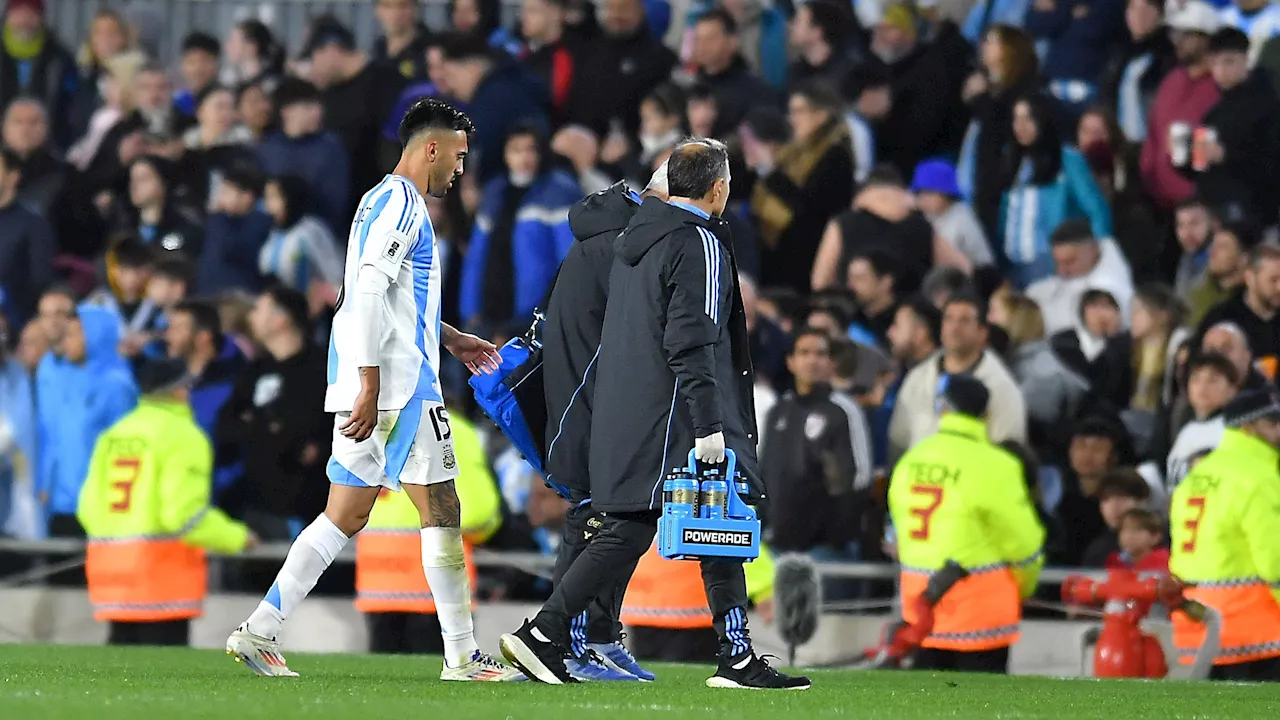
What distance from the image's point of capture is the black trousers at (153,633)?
13023 mm

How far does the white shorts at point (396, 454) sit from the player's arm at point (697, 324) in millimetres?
915

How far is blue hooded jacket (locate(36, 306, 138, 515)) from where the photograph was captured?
14820mm

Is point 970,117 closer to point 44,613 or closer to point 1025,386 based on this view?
point 1025,386

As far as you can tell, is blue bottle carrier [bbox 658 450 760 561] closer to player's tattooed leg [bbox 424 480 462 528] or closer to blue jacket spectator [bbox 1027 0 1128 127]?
player's tattooed leg [bbox 424 480 462 528]

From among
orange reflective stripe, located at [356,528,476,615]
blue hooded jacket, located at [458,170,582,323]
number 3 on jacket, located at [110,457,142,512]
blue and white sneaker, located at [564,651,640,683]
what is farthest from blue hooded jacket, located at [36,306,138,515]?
blue and white sneaker, located at [564,651,640,683]

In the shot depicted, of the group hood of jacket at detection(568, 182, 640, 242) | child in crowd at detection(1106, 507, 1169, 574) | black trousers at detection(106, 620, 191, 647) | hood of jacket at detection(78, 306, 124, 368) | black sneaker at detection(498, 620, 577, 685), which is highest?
hood of jacket at detection(568, 182, 640, 242)

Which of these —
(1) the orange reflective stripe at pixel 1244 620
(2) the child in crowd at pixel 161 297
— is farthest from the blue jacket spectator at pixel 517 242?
(1) the orange reflective stripe at pixel 1244 620

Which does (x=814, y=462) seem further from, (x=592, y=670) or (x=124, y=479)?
(x=124, y=479)

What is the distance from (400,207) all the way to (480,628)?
5.26 metres

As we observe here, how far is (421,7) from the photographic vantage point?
63.2ft

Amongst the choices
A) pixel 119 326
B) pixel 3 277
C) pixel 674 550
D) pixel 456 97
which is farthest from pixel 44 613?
pixel 674 550

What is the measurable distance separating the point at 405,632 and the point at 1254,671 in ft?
14.9

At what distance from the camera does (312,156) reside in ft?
55.7

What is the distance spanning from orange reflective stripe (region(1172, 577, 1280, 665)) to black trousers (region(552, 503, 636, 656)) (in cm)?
316
